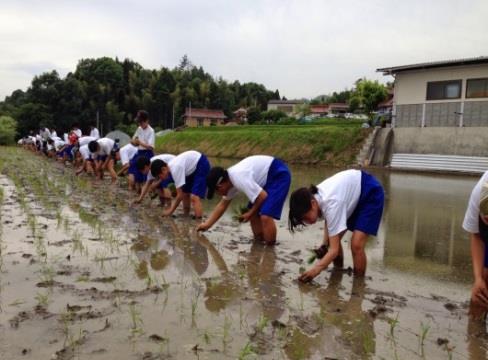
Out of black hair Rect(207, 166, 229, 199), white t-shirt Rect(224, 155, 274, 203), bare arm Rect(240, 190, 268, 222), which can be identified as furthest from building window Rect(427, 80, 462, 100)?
black hair Rect(207, 166, 229, 199)

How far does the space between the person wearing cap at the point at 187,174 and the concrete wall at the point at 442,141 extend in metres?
13.7

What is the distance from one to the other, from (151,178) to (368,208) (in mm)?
4270

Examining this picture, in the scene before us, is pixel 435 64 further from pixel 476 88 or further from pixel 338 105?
pixel 338 105

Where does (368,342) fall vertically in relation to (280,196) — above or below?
below

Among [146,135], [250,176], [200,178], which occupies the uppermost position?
[146,135]

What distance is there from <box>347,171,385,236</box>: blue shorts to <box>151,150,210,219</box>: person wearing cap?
9.50 feet

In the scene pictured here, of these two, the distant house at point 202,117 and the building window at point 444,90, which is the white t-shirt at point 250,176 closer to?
the building window at point 444,90

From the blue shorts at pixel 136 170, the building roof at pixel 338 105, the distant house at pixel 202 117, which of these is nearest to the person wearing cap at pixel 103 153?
the blue shorts at pixel 136 170

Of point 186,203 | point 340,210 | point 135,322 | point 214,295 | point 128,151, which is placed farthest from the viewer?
point 128,151

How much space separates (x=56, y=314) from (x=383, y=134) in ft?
61.2

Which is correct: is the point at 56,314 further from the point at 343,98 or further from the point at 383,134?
the point at 343,98

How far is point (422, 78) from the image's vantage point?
65.4 ft

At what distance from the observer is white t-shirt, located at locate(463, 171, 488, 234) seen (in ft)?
9.71

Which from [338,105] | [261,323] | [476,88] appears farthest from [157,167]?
[338,105]
